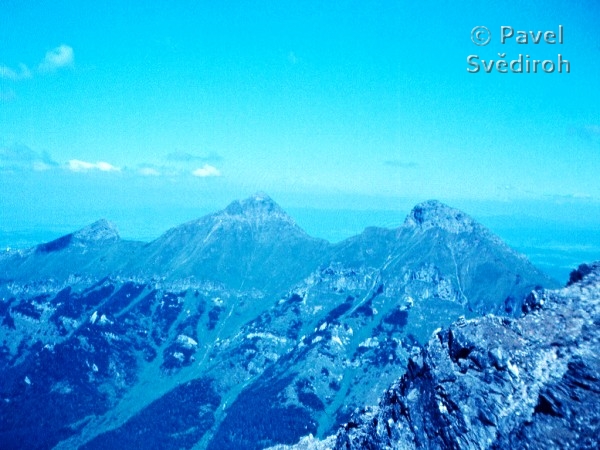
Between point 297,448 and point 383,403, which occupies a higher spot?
point 383,403

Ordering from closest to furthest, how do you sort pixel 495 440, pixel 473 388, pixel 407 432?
pixel 495 440 → pixel 473 388 → pixel 407 432

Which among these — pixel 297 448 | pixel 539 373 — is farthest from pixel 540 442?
pixel 297 448

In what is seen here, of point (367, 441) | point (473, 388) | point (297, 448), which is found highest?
point (473, 388)

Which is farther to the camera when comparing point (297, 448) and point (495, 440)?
point (297, 448)

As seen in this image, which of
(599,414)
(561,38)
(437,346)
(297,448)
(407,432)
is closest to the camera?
(599,414)

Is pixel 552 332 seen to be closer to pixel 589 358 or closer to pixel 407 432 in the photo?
pixel 589 358
